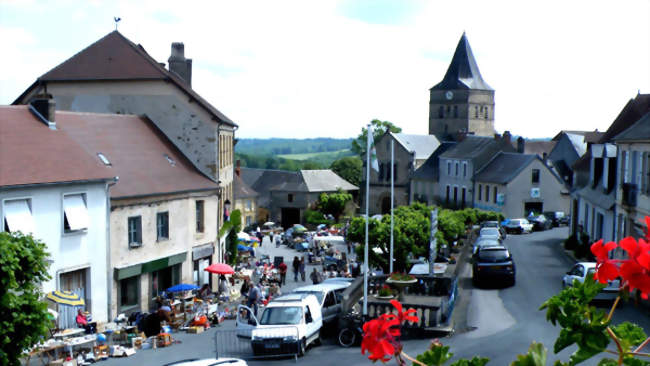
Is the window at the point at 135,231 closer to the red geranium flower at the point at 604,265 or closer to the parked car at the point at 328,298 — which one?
the parked car at the point at 328,298

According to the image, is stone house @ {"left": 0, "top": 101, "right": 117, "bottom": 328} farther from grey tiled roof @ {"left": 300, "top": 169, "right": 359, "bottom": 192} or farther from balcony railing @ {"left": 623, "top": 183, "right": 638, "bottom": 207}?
grey tiled roof @ {"left": 300, "top": 169, "right": 359, "bottom": 192}

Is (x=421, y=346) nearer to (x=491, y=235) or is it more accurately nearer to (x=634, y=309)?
(x=634, y=309)

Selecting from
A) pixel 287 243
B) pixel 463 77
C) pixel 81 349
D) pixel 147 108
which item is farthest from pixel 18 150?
pixel 463 77

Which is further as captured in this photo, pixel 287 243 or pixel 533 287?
pixel 287 243

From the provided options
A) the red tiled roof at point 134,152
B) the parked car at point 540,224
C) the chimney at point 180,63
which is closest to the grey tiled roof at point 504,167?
the parked car at point 540,224

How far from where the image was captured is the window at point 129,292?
2486 centimetres

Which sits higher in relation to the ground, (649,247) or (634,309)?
(649,247)

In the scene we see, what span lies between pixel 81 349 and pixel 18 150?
738 cm

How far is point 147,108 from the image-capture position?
31.9 meters

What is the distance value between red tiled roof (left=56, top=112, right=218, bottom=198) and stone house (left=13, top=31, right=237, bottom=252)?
67cm

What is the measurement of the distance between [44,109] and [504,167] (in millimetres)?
48935

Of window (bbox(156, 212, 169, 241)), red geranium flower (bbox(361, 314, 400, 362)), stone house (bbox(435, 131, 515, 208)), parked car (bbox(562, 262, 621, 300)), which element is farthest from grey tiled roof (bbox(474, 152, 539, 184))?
red geranium flower (bbox(361, 314, 400, 362))

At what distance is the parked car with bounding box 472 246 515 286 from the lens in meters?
24.2

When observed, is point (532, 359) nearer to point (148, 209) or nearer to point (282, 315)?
point (282, 315)
